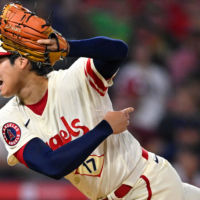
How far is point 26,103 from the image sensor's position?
1939mm

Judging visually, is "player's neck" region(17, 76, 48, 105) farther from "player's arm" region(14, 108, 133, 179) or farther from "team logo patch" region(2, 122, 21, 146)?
"player's arm" region(14, 108, 133, 179)

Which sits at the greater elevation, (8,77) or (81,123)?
(8,77)

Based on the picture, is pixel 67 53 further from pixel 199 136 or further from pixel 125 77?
pixel 199 136

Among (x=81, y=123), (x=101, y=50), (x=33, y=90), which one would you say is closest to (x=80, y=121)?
(x=81, y=123)

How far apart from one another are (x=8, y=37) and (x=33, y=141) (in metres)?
0.57

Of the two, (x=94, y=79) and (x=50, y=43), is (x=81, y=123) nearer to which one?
(x=94, y=79)

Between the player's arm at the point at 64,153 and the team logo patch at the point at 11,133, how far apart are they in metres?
0.09

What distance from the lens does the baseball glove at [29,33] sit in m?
1.64

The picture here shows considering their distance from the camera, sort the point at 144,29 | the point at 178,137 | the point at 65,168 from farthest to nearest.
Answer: the point at 144,29, the point at 178,137, the point at 65,168

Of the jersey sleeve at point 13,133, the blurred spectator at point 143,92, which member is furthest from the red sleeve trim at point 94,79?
the blurred spectator at point 143,92

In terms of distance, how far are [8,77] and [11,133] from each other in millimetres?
315

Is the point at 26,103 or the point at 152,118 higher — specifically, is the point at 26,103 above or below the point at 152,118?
above

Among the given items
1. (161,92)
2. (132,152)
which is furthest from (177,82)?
(132,152)

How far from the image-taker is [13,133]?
1822 millimetres
